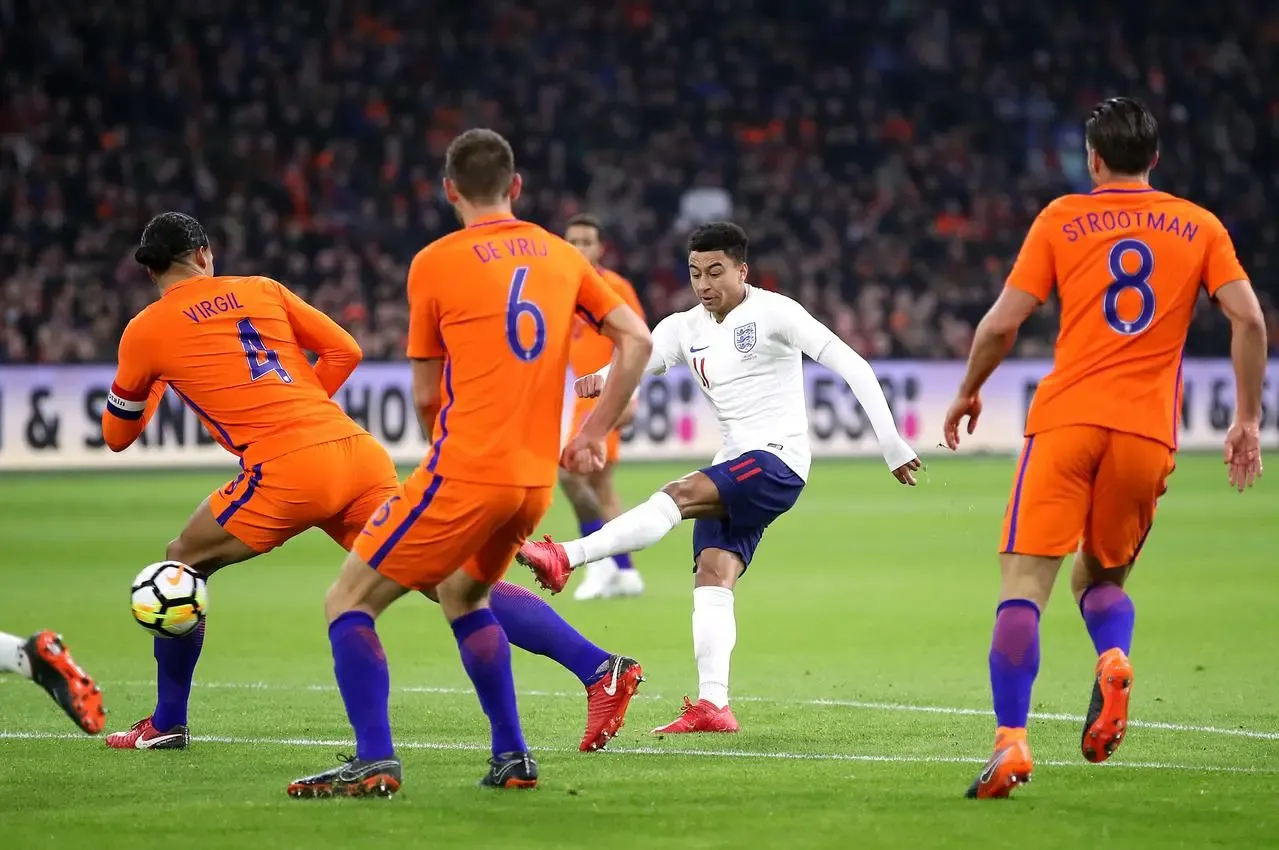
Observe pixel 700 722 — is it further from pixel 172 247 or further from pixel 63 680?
pixel 172 247

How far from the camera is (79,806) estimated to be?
5684 millimetres

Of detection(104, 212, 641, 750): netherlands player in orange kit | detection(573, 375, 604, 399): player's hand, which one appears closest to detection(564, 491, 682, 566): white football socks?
detection(573, 375, 604, 399): player's hand

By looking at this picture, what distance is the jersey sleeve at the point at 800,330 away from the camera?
297 inches

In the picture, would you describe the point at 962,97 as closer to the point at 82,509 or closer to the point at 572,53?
the point at 572,53

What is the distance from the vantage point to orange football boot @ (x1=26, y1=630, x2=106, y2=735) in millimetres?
5555

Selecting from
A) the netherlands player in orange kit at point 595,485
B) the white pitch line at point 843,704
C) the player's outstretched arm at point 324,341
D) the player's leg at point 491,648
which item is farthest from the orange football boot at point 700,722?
the netherlands player in orange kit at point 595,485

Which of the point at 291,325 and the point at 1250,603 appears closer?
the point at 291,325

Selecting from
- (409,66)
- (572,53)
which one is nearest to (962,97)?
(572,53)

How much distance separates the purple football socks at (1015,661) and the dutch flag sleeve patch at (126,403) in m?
3.30

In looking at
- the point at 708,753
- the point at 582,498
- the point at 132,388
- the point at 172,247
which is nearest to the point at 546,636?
the point at 708,753

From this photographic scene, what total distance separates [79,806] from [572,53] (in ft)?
89.5

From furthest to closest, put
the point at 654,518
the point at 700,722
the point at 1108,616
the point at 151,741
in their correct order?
the point at 654,518 → the point at 700,722 → the point at 151,741 → the point at 1108,616

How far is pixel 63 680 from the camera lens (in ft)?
18.3

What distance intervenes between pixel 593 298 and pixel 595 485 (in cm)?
689
